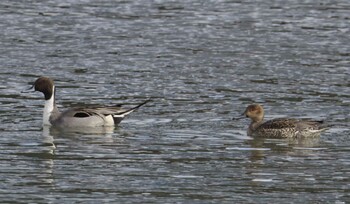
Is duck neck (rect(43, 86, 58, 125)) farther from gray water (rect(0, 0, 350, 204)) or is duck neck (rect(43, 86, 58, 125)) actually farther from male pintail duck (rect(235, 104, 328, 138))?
male pintail duck (rect(235, 104, 328, 138))

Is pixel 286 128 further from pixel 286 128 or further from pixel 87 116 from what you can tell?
pixel 87 116

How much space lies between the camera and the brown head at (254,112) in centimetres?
1985

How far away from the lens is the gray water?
15.1 metres

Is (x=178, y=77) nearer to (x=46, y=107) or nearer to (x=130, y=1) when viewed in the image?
(x=46, y=107)

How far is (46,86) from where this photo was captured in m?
21.0

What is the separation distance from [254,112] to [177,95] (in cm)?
258

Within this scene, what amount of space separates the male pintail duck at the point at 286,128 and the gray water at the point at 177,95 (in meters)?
0.16

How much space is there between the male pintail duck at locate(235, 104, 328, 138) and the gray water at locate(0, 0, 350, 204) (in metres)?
0.16

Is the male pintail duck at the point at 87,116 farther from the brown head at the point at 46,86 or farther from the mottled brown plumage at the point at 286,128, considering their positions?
the mottled brown plumage at the point at 286,128

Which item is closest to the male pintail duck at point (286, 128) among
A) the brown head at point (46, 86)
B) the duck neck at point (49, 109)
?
the duck neck at point (49, 109)

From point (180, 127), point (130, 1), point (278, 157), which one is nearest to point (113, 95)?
point (180, 127)

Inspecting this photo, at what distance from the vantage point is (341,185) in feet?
49.5

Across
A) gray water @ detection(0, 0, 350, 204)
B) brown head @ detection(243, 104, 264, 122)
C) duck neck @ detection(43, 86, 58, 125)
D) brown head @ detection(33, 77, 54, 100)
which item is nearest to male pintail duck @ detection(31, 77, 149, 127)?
duck neck @ detection(43, 86, 58, 125)

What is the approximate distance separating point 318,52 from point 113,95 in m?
5.74
